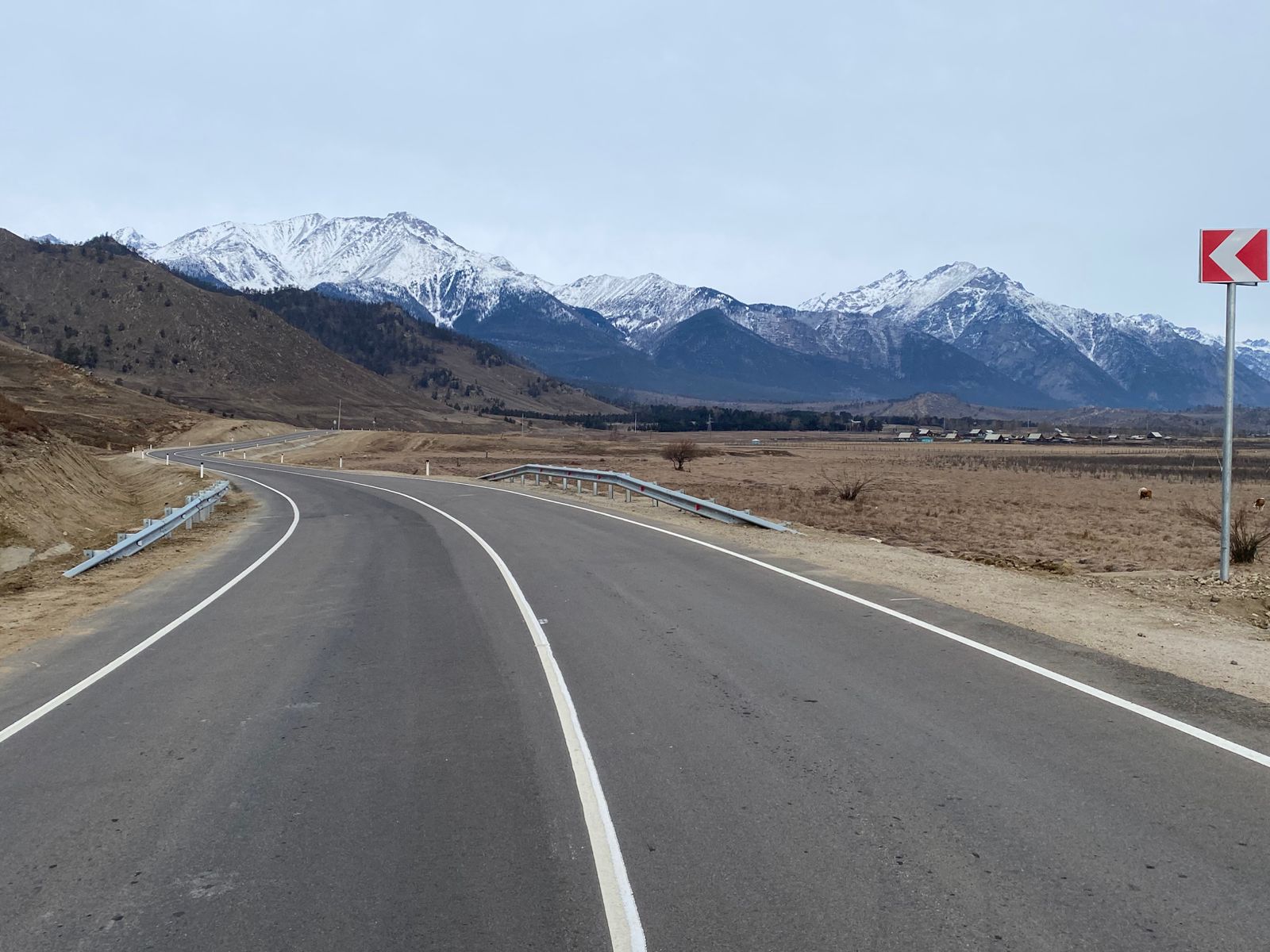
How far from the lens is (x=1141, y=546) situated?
768 inches

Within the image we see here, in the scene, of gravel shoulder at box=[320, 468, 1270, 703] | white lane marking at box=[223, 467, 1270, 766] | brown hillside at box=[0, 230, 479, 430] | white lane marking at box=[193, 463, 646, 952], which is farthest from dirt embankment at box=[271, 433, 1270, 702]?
brown hillside at box=[0, 230, 479, 430]

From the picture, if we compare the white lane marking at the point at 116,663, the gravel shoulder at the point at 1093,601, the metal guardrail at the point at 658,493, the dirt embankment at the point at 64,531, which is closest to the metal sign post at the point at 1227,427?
the gravel shoulder at the point at 1093,601

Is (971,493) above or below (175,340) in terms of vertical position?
below

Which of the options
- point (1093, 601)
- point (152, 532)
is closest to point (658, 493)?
point (152, 532)

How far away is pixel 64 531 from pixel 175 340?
146 metres

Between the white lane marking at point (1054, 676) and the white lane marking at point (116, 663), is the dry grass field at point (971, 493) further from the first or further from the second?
the white lane marking at point (116, 663)

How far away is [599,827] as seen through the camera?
493cm

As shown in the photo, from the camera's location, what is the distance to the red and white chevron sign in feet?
35.9

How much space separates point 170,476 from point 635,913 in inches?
1633

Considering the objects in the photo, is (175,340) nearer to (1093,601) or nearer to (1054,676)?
(1093,601)

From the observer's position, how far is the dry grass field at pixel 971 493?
759 inches

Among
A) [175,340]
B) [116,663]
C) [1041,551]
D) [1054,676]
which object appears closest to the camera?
[1054,676]

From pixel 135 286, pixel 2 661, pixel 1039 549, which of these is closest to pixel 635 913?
pixel 2 661

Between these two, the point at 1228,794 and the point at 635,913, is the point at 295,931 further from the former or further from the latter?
the point at 1228,794
